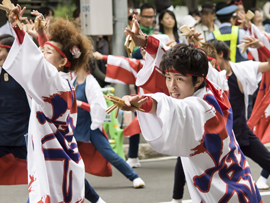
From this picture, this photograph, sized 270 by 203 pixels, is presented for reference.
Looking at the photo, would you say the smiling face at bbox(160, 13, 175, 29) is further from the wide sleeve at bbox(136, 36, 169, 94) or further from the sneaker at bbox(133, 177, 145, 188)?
the wide sleeve at bbox(136, 36, 169, 94)

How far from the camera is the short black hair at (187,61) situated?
2678 mm

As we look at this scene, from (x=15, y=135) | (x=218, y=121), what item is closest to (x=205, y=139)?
(x=218, y=121)

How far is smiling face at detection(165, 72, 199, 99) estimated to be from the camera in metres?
2.69

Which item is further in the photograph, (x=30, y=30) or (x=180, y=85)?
(x=30, y=30)

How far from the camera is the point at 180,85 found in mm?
2703

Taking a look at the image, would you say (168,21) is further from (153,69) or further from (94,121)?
(153,69)

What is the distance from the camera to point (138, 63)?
5.76 metres

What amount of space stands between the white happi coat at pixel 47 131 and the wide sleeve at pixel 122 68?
2329 mm

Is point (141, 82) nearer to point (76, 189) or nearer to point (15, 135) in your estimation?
point (76, 189)

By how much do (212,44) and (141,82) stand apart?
4.92ft

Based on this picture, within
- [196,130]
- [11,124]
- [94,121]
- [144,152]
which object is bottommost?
[144,152]

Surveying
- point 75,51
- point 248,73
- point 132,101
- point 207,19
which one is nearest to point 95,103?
point 75,51

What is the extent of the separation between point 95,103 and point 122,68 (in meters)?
0.87

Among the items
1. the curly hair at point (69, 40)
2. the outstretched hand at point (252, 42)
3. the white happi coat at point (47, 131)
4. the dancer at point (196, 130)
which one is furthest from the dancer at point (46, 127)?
the outstretched hand at point (252, 42)
